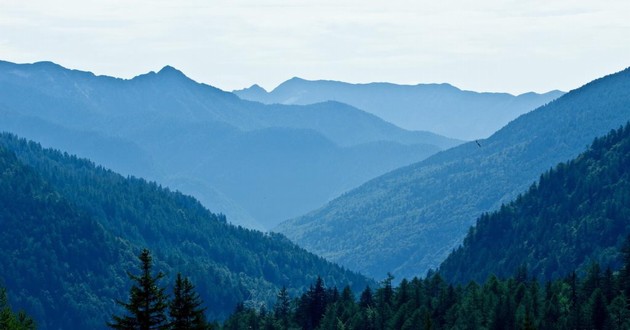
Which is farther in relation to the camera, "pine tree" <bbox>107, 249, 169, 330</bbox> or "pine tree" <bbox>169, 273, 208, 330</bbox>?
"pine tree" <bbox>169, 273, 208, 330</bbox>

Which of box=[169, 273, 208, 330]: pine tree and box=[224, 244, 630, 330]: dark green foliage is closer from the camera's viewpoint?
box=[169, 273, 208, 330]: pine tree

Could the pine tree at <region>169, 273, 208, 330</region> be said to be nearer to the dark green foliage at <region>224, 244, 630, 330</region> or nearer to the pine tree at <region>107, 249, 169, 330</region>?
the pine tree at <region>107, 249, 169, 330</region>

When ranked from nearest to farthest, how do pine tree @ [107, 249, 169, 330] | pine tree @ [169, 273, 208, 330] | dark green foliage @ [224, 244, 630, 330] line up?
pine tree @ [107, 249, 169, 330]
pine tree @ [169, 273, 208, 330]
dark green foliage @ [224, 244, 630, 330]

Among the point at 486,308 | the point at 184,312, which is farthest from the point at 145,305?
the point at 486,308

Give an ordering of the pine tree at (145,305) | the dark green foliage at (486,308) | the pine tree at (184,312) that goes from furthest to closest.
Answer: the dark green foliage at (486,308), the pine tree at (184,312), the pine tree at (145,305)

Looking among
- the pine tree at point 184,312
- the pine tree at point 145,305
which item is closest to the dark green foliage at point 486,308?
the pine tree at point 184,312

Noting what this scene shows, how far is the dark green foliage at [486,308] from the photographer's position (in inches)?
3888

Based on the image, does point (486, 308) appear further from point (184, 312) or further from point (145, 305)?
point (145, 305)

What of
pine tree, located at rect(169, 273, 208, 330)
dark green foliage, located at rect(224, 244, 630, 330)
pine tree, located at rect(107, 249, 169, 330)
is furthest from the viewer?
dark green foliage, located at rect(224, 244, 630, 330)

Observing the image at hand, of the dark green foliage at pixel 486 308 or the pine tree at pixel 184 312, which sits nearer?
the pine tree at pixel 184 312

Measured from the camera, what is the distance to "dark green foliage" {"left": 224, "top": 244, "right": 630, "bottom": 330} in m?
98.8

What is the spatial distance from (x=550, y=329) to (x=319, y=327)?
133 feet

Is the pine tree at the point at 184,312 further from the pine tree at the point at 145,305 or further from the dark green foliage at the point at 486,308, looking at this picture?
the dark green foliage at the point at 486,308

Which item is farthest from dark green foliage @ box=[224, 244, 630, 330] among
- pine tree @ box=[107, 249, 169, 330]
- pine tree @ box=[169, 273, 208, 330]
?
pine tree @ box=[107, 249, 169, 330]
